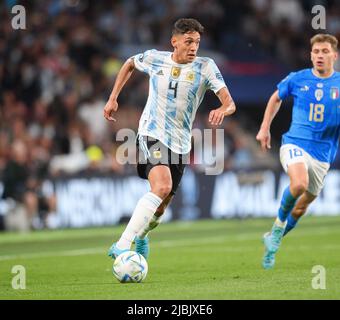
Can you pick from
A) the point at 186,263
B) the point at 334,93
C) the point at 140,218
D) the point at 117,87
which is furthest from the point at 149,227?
the point at 334,93

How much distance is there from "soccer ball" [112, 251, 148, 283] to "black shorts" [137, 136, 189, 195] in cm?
93

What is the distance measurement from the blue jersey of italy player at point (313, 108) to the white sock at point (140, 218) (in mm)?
2153

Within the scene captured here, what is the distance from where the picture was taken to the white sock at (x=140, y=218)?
9.41 meters

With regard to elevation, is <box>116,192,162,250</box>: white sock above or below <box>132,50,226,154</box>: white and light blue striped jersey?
below

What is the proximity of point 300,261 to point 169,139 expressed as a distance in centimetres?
279

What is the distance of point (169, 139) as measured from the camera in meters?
9.99

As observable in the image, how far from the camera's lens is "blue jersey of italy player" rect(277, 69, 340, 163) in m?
11.0

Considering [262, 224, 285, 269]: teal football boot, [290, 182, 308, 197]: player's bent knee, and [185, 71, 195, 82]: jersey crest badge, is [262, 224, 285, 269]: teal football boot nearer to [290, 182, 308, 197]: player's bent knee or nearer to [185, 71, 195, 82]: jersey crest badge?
[290, 182, 308, 197]: player's bent knee

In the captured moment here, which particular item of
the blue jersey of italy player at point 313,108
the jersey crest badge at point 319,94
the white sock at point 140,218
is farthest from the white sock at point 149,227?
the jersey crest badge at point 319,94

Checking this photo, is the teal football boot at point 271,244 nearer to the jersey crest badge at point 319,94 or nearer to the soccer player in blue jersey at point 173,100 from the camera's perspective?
the soccer player in blue jersey at point 173,100

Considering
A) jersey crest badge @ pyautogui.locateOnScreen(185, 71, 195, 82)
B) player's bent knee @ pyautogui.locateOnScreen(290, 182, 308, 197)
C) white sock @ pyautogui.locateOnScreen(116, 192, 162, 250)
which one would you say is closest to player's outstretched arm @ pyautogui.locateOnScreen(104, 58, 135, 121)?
jersey crest badge @ pyautogui.locateOnScreen(185, 71, 195, 82)
